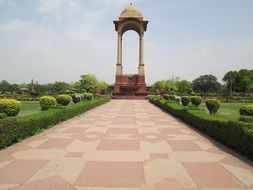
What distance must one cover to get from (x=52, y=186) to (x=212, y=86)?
88.0 meters

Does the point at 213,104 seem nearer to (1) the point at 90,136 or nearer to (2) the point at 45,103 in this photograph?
(1) the point at 90,136

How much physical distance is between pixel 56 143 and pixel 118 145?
156 cm

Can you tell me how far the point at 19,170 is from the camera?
4.91 metres

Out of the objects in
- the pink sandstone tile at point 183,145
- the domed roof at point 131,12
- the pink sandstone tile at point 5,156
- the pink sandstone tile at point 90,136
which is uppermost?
the domed roof at point 131,12

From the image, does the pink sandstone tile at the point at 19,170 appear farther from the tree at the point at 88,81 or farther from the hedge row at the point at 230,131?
the tree at the point at 88,81

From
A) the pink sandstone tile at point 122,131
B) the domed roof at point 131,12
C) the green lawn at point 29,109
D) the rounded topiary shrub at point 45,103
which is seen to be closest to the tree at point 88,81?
the domed roof at point 131,12

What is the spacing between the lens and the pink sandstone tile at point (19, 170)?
4.44m

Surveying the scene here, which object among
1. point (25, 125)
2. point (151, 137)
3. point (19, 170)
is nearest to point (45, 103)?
point (25, 125)

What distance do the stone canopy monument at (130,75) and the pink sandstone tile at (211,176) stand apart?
32.3 metres

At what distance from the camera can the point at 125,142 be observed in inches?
294

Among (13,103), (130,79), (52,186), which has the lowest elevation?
(52,186)

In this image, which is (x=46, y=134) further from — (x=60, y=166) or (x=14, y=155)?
(x=60, y=166)

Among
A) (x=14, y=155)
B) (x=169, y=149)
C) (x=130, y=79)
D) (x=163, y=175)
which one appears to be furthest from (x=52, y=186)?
(x=130, y=79)

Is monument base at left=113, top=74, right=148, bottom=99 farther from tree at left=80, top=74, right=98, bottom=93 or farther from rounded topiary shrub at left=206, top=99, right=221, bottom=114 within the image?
tree at left=80, top=74, right=98, bottom=93
